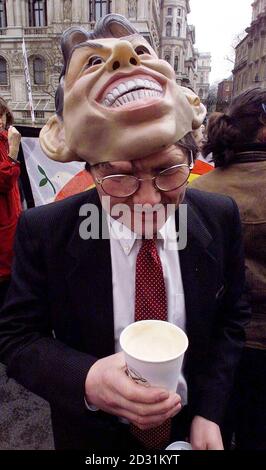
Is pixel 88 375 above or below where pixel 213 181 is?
below

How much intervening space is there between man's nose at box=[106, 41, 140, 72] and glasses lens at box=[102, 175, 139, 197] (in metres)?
0.28

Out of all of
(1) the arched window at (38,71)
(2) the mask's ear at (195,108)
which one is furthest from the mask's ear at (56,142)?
(1) the arched window at (38,71)

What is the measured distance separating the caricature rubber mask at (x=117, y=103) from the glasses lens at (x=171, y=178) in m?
0.08

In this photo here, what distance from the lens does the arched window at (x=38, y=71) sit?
3002 cm

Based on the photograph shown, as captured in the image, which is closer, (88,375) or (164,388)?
(164,388)

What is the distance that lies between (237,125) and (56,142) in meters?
1.00

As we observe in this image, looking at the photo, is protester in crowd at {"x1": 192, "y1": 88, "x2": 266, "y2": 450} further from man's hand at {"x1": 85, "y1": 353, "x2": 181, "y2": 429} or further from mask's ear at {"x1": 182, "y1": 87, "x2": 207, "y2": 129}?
man's hand at {"x1": 85, "y1": 353, "x2": 181, "y2": 429}

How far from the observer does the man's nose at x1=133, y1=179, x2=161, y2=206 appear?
94 cm

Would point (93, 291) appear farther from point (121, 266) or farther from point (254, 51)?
point (254, 51)

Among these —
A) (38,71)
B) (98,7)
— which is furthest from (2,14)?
(98,7)

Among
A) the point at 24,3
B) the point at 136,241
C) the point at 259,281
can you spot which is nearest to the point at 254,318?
the point at 259,281

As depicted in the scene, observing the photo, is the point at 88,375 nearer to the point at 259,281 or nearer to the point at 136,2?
the point at 259,281

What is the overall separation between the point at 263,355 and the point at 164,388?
942 mm

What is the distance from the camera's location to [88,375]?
3.19ft
